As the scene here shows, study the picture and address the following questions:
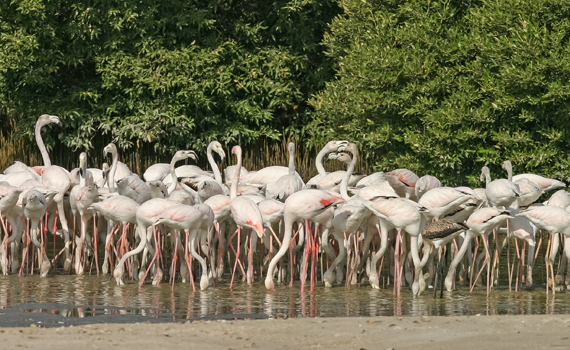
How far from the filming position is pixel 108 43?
23.3m

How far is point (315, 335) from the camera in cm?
683

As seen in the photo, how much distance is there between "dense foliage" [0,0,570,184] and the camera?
58.4 feet

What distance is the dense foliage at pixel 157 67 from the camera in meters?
23.0

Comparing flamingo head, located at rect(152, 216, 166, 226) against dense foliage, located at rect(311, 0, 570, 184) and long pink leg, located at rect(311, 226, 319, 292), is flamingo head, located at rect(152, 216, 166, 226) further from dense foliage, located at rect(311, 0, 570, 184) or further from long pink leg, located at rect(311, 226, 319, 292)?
dense foliage, located at rect(311, 0, 570, 184)

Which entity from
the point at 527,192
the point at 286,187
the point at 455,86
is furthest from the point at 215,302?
the point at 455,86

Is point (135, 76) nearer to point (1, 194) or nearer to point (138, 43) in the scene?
point (138, 43)

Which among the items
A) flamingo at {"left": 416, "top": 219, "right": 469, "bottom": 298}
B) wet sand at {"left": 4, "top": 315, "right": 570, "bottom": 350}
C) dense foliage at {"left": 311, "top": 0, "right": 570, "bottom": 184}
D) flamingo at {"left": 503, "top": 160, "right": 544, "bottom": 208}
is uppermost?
dense foliage at {"left": 311, "top": 0, "right": 570, "bottom": 184}

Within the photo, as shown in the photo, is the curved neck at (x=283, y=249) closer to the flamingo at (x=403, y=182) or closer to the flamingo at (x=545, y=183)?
the flamingo at (x=403, y=182)

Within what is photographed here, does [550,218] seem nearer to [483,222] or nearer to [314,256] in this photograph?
[483,222]

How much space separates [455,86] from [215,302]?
1105 centimetres

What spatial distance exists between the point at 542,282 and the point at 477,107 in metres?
7.62

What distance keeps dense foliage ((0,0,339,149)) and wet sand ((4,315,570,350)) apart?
53.6 ft

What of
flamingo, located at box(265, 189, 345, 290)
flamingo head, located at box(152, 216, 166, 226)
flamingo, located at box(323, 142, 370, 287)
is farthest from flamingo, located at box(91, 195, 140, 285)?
flamingo, located at box(323, 142, 370, 287)

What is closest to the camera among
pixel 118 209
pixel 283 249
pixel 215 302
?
pixel 215 302
